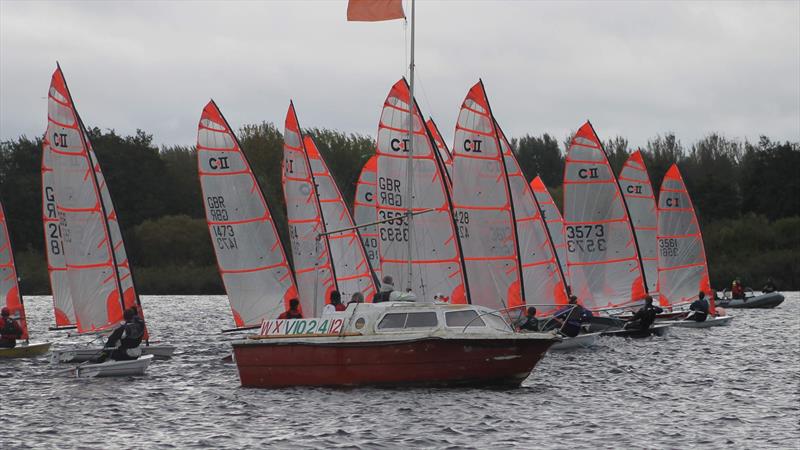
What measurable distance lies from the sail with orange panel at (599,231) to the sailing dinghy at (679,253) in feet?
13.1

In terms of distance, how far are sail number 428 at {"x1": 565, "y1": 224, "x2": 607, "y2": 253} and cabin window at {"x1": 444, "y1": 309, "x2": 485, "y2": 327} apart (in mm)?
26736

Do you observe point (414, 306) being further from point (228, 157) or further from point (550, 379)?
point (228, 157)

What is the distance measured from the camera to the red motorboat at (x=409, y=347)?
29.7m

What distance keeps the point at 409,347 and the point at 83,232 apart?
1525 centimetres

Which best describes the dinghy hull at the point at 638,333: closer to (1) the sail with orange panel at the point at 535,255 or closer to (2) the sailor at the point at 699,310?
(1) the sail with orange panel at the point at 535,255

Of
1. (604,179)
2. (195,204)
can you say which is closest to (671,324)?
(604,179)

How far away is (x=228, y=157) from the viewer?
143ft

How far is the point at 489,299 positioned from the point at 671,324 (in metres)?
15.2

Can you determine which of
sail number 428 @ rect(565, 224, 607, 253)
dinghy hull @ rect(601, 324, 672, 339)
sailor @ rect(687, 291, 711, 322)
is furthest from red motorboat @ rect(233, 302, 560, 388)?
sailor @ rect(687, 291, 711, 322)

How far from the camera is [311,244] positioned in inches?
1751

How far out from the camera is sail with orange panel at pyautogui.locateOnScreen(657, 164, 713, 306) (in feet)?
199

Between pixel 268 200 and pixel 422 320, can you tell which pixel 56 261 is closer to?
pixel 422 320

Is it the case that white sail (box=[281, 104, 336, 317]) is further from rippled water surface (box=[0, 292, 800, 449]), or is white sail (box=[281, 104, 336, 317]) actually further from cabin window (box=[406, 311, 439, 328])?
cabin window (box=[406, 311, 439, 328])

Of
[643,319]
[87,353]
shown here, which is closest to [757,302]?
[643,319]
